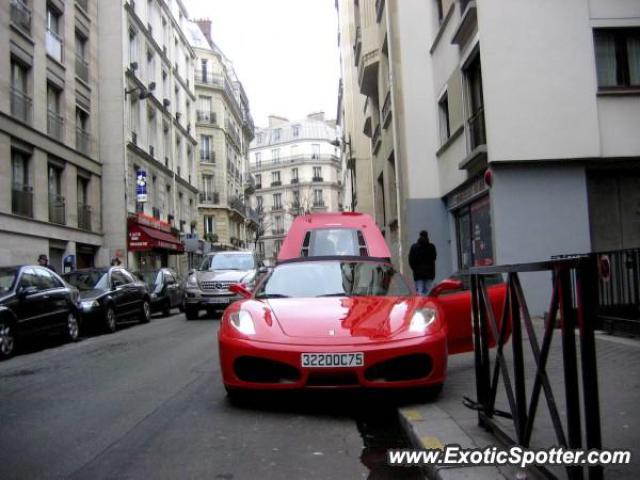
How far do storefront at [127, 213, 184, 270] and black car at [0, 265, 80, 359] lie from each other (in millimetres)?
15754

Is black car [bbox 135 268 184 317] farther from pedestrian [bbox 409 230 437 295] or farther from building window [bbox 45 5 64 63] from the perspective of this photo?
building window [bbox 45 5 64 63]

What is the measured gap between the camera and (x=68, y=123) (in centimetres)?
2391

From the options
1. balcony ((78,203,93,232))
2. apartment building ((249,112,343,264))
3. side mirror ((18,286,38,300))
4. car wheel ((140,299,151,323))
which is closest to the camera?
side mirror ((18,286,38,300))

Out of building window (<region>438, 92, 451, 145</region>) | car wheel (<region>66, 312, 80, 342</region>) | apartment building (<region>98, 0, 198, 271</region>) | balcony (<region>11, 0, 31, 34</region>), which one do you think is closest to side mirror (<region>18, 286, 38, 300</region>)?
car wheel (<region>66, 312, 80, 342</region>)

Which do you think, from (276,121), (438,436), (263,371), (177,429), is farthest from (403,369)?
(276,121)

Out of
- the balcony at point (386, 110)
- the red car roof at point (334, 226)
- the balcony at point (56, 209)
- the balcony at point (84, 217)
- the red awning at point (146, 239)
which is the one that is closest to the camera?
the red car roof at point (334, 226)

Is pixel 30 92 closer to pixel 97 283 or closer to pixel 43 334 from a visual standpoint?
pixel 97 283

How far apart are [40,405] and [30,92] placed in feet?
58.5

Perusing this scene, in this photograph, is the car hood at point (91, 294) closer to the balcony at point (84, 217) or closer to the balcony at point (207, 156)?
the balcony at point (84, 217)

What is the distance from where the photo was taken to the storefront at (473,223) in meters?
13.8

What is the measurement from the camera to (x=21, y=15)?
810 inches

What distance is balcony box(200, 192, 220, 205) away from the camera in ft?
174

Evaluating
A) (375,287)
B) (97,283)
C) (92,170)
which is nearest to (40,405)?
(375,287)

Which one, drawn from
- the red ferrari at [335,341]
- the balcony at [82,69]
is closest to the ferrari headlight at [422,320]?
the red ferrari at [335,341]
